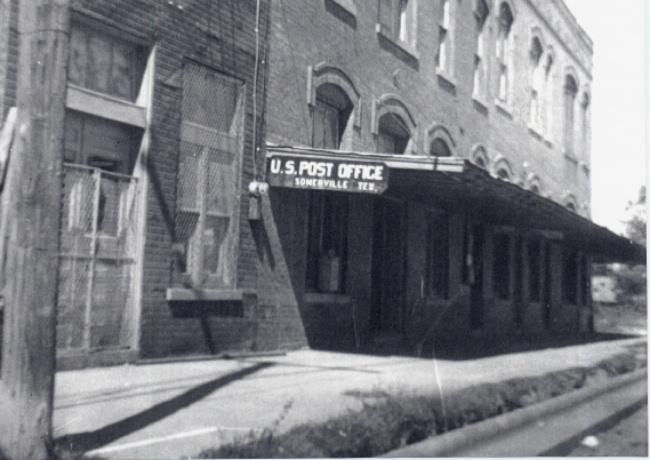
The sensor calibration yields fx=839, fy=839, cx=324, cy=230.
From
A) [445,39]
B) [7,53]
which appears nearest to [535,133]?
[445,39]

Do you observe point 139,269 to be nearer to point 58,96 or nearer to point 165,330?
point 165,330

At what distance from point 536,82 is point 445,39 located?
5807mm

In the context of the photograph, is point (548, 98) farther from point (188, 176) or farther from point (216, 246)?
point (188, 176)

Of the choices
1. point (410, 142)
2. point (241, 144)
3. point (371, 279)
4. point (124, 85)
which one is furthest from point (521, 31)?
point (124, 85)

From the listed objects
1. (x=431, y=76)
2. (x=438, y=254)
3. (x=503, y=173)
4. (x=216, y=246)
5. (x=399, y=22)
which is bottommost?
(x=216, y=246)

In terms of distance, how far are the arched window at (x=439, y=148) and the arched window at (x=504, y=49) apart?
3.46m

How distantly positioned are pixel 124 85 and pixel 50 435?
5.32 meters

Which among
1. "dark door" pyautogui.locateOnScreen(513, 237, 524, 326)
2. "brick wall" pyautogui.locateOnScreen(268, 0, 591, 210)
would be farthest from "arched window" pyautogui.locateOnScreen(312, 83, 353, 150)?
"dark door" pyautogui.locateOnScreen(513, 237, 524, 326)

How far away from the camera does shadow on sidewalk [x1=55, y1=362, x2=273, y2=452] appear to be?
534 cm

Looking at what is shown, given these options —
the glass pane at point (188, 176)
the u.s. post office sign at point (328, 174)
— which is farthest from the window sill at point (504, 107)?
the glass pane at point (188, 176)

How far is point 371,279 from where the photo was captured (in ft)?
48.0

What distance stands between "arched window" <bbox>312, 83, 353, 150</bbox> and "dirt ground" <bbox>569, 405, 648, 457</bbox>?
21.0 feet

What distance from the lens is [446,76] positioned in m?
17.5

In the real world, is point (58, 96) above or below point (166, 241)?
above
